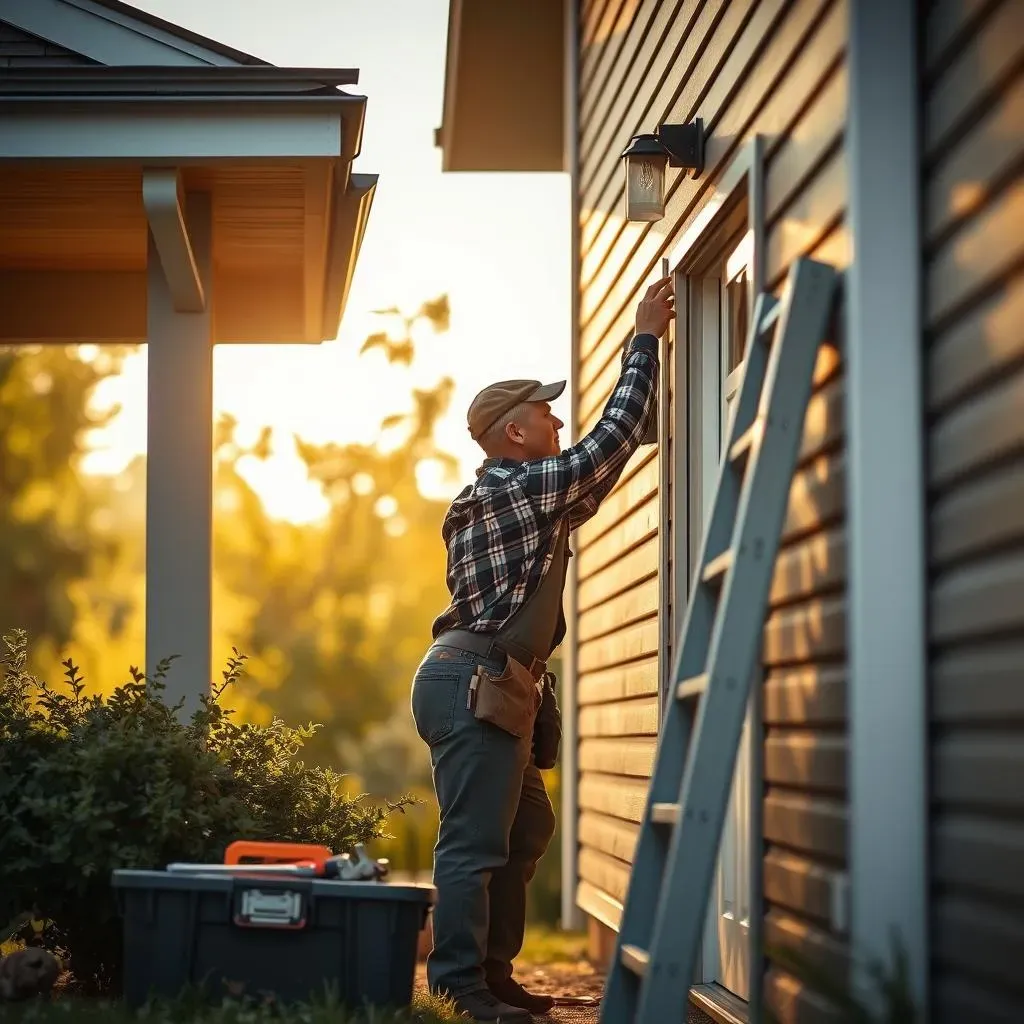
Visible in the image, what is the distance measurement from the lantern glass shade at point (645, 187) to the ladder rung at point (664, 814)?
244 centimetres

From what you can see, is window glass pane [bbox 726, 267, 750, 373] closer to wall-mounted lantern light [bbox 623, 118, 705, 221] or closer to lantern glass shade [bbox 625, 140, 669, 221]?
wall-mounted lantern light [bbox 623, 118, 705, 221]

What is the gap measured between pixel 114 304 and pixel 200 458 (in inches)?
70.3

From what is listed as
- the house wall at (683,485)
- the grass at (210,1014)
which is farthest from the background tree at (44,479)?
the grass at (210,1014)

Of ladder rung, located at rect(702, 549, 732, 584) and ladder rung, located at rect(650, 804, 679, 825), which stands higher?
ladder rung, located at rect(702, 549, 732, 584)

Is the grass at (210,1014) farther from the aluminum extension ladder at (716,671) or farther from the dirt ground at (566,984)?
the dirt ground at (566,984)

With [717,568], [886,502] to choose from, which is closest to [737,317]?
[717,568]

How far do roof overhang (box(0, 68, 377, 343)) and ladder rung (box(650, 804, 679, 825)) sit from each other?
296cm

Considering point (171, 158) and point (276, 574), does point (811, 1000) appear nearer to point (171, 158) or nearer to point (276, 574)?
point (171, 158)

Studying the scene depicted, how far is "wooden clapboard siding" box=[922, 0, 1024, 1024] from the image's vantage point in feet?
8.68

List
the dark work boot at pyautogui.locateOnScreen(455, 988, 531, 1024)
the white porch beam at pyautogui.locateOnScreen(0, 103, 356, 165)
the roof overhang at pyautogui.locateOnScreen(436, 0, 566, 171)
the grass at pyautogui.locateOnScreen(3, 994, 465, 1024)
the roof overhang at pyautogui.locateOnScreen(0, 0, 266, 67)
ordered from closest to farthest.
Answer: the grass at pyautogui.locateOnScreen(3, 994, 465, 1024) < the dark work boot at pyautogui.locateOnScreen(455, 988, 531, 1024) < the white porch beam at pyautogui.locateOnScreen(0, 103, 356, 165) < the roof overhang at pyautogui.locateOnScreen(0, 0, 266, 67) < the roof overhang at pyautogui.locateOnScreen(436, 0, 566, 171)

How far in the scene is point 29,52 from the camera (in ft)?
19.9

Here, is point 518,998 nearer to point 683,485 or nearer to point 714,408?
point 683,485

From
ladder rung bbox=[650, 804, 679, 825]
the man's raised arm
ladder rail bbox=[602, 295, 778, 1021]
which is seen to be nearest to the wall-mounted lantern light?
the man's raised arm

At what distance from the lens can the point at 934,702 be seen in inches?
119
